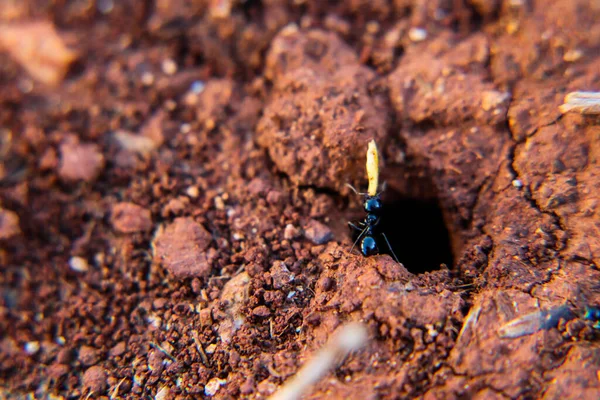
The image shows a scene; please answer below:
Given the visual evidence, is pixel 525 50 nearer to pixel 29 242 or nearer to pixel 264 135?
pixel 264 135

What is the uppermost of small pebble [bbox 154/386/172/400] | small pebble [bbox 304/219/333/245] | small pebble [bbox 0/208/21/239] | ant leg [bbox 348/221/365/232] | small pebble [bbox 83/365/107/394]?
small pebble [bbox 0/208/21/239]

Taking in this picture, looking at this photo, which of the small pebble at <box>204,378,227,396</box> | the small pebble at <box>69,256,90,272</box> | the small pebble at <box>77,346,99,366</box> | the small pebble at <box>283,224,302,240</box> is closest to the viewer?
the small pebble at <box>204,378,227,396</box>

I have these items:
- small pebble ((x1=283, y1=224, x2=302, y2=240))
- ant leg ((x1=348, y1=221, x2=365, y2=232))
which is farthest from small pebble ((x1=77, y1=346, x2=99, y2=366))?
ant leg ((x1=348, y1=221, x2=365, y2=232))

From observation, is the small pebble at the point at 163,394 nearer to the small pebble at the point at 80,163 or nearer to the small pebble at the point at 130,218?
the small pebble at the point at 130,218

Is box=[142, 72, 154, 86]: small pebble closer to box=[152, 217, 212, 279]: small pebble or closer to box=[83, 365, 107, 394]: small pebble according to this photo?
box=[152, 217, 212, 279]: small pebble

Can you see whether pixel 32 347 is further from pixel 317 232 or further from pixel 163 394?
pixel 317 232

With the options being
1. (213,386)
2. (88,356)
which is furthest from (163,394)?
(88,356)

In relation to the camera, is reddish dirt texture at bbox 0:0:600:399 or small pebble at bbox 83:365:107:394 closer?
reddish dirt texture at bbox 0:0:600:399
